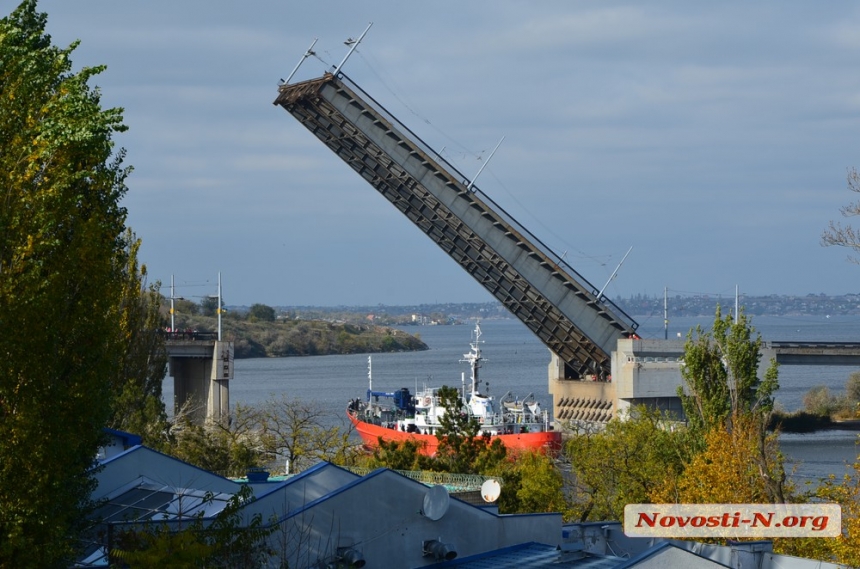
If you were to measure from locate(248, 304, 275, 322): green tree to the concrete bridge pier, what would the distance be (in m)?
72.7

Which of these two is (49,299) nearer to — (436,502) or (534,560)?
(436,502)

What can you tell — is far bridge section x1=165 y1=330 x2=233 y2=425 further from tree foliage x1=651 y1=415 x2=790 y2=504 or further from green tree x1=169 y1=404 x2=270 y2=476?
tree foliage x1=651 y1=415 x2=790 y2=504

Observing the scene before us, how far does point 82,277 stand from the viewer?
283 inches

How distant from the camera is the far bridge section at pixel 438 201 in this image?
23625mm

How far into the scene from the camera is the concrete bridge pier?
3534cm

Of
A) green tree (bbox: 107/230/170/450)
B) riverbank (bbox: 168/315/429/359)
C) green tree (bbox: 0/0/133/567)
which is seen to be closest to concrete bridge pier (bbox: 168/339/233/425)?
green tree (bbox: 107/230/170/450)

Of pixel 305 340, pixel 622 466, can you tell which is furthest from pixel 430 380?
pixel 305 340

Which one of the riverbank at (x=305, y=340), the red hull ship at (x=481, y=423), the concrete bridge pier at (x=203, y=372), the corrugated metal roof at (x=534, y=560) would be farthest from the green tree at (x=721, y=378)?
the riverbank at (x=305, y=340)

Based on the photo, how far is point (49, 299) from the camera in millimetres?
6953

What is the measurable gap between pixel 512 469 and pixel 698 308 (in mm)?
153104

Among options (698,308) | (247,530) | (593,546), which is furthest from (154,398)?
(698,308)

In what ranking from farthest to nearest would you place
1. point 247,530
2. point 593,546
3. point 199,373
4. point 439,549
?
1. point 199,373
2. point 593,546
3. point 439,549
4. point 247,530

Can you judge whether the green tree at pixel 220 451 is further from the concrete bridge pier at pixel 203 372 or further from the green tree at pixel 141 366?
the concrete bridge pier at pixel 203 372

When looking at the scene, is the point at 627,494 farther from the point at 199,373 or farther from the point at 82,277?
the point at 199,373
